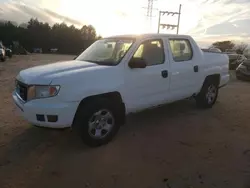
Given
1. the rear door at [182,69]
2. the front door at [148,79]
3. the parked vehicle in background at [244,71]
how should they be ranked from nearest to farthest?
→ 1. the front door at [148,79]
2. the rear door at [182,69]
3. the parked vehicle in background at [244,71]

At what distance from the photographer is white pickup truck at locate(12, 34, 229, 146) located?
15.0ft

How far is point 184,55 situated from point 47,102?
3.22 m

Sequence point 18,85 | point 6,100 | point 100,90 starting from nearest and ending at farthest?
1. point 100,90
2. point 18,85
3. point 6,100

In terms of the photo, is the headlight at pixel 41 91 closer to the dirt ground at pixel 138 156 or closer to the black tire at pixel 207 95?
the dirt ground at pixel 138 156

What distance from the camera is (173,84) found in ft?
20.1

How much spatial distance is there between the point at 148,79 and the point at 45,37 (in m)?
65.6

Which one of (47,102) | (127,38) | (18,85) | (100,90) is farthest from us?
(127,38)

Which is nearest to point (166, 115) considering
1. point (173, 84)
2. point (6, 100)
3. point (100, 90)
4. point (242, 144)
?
point (173, 84)

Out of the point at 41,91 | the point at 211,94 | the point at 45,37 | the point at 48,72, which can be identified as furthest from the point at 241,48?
the point at 41,91

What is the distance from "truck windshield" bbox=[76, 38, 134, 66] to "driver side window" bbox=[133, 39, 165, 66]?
0.72 ft

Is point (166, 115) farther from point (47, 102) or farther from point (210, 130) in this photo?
point (47, 102)

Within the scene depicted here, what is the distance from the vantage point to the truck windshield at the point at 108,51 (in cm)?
544

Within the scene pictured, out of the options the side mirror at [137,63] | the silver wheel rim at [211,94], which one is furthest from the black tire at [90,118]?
the silver wheel rim at [211,94]

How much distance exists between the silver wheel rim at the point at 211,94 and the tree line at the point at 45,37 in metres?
58.3
